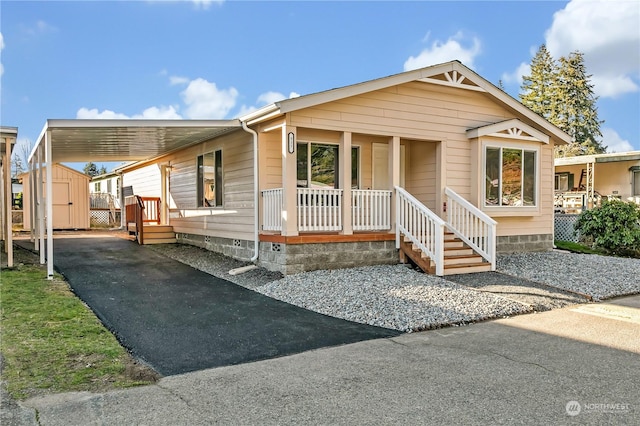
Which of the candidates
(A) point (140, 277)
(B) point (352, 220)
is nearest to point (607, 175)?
(B) point (352, 220)

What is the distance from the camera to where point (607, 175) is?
20.4 meters

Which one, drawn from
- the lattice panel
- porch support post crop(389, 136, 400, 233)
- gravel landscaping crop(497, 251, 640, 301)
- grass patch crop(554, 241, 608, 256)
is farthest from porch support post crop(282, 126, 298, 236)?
the lattice panel

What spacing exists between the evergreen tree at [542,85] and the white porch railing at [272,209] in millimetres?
36079

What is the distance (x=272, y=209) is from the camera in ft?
30.3

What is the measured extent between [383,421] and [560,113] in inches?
1627

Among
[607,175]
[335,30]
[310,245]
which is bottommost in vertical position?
[310,245]

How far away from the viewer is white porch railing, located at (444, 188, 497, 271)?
9352 mm

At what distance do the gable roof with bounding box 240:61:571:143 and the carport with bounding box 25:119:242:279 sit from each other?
4.73ft

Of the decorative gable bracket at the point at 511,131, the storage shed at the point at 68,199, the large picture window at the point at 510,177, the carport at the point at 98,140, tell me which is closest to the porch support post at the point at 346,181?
the carport at the point at 98,140

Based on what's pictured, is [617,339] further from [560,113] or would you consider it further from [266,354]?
[560,113]

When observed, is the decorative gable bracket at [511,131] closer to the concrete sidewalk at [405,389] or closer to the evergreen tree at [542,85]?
the concrete sidewalk at [405,389]

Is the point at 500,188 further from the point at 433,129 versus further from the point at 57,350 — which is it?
the point at 57,350

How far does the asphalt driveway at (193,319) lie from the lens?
4.68 metres
